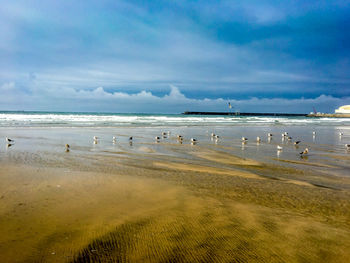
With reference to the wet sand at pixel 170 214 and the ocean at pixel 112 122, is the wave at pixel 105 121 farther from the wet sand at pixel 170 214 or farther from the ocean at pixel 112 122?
the wet sand at pixel 170 214

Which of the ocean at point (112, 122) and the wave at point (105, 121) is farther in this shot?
the wave at point (105, 121)

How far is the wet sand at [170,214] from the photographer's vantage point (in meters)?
3.78

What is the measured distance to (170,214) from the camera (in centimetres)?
512

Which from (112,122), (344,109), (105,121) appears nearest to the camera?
(112,122)

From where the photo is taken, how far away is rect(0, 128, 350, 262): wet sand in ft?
12.4

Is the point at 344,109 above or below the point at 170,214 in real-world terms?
above

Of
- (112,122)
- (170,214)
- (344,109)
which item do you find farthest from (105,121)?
(344,109)

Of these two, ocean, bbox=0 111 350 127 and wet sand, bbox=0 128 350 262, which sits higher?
ocean, bbox=0 111 350 127

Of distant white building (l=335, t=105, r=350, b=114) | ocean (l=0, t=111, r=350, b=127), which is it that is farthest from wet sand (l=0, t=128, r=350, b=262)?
distant white building (l=335, t=105, r=350, b=114)

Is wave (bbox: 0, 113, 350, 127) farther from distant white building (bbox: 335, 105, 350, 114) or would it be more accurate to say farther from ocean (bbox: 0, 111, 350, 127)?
distant white building (bbox: 335, 105, 350, 114)

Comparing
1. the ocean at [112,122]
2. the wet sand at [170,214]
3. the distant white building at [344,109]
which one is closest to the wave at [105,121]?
the ocean at [112,122]

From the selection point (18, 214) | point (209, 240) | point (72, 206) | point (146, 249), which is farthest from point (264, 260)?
point (18, 214)

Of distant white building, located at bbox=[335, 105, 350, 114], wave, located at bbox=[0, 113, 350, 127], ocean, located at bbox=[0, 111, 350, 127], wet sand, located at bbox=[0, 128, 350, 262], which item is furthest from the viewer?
distant white building, located at bbox=[335, 105, 350, 114]

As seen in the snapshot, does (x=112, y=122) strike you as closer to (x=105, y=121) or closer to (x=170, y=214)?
(x=105, y=121)
